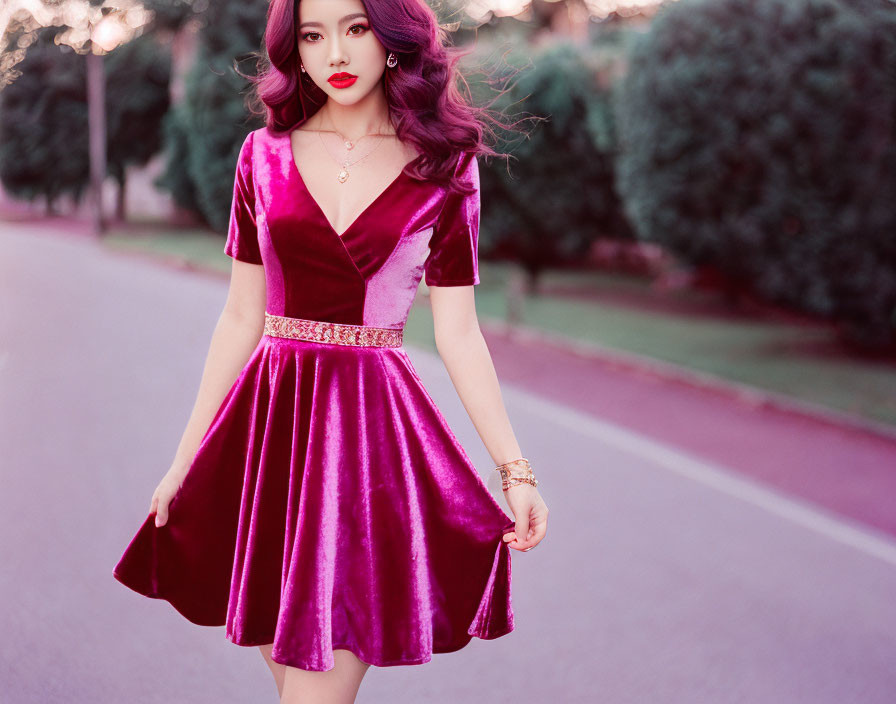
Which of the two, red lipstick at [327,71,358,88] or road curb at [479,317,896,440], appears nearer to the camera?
red lipstick at [327,71,358,88]

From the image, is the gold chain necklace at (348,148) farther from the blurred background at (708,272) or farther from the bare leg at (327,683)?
the bare leg at (327,683)

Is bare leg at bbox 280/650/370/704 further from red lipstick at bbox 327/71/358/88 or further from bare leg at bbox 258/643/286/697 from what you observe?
red lipstick at bbox 327/71/358/88

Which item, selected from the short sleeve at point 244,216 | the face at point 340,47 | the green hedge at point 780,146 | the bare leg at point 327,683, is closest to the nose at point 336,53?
the face at point 340,47

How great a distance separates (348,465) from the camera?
2.20m

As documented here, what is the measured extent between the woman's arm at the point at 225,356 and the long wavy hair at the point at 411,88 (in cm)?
35

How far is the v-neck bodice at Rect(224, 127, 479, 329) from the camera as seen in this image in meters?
2.20

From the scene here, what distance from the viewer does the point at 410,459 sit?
2.21 m

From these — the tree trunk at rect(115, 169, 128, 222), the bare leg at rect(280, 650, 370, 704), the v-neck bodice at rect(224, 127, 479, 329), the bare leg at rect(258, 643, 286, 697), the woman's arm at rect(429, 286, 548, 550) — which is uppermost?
the v-neck bodice at rect(224, 127, 479, 329)

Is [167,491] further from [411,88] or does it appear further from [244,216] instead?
[411,88]

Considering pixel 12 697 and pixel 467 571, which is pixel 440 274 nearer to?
pixel 467 571

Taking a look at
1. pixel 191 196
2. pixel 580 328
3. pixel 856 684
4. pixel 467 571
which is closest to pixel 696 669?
pixel 856 684

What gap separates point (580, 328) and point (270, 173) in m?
12.9

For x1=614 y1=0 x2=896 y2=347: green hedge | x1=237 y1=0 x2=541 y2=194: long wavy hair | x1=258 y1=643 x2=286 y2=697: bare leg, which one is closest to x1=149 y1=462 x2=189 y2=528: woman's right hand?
x1=258 y1=643 x2=286 y2=697: bare leg

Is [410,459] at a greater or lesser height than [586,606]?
greater
